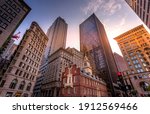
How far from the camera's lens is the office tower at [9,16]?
26516 mm

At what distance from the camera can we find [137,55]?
58.4 m

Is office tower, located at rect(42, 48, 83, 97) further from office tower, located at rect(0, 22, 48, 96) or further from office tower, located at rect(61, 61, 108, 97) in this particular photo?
office tower, located at rect(61, 61, 108, 97)

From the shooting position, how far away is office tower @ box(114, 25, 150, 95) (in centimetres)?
4988

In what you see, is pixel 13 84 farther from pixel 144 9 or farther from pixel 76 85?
pixel 144 9

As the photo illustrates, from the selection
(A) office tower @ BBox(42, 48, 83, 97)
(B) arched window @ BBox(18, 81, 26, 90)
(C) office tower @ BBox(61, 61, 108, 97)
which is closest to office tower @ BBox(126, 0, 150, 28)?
(C) office tower @ BBox(61, 61, 108, 97)

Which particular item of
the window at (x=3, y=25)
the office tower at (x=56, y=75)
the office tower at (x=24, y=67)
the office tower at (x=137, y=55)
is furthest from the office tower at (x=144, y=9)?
the office tower at (x=56, y=75)

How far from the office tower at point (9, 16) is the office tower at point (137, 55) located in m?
52.8

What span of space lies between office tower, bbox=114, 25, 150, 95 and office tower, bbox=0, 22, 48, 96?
45168 millimetres

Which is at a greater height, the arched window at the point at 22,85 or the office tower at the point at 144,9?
the office tower at the point at 144,9

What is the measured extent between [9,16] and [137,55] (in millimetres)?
69800

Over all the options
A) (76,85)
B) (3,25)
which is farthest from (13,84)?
(76,85)

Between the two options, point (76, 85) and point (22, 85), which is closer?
point (76, 85)

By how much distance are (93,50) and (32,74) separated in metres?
73.7

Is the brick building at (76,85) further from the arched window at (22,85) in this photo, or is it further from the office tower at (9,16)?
the office tower at (9,16)
